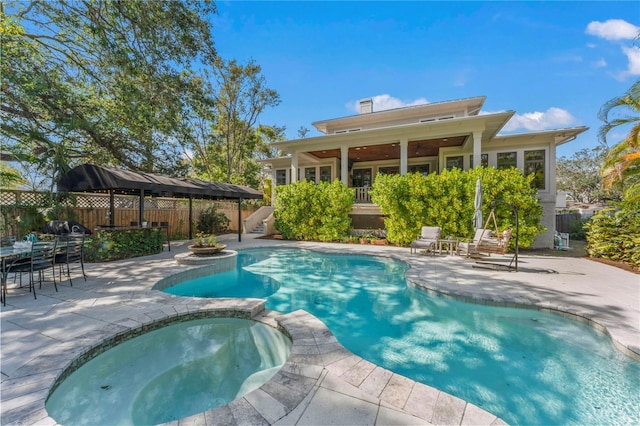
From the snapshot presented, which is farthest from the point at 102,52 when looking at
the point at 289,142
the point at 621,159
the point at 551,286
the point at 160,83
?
the point at 621,159

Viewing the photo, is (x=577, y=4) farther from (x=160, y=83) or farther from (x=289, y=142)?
(x=160, y=83)

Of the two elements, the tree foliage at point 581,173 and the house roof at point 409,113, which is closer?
the house roof at point 409,113

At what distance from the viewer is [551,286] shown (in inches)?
247

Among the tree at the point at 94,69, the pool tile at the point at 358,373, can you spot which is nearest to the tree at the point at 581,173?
the pool tile at the point at 358,373

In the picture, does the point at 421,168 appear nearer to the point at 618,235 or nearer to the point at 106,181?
the point at 618,235

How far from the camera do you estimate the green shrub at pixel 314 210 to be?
45.5ft

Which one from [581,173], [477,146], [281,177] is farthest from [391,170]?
[581,173]

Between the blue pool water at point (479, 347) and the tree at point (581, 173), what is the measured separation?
35.5 metres

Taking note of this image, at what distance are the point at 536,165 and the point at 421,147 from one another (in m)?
5.45

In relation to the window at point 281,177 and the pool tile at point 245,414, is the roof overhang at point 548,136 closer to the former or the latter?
the window at point 281,177

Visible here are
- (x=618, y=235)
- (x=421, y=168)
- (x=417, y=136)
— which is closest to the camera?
(x=618, y=235)

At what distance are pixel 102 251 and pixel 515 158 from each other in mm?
17934

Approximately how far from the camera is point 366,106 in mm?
17812

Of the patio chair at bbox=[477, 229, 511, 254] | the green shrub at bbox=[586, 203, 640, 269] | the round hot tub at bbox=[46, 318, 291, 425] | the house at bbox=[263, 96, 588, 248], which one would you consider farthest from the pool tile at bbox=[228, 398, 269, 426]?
the house at bbox=[263, 96, 588, 248]
